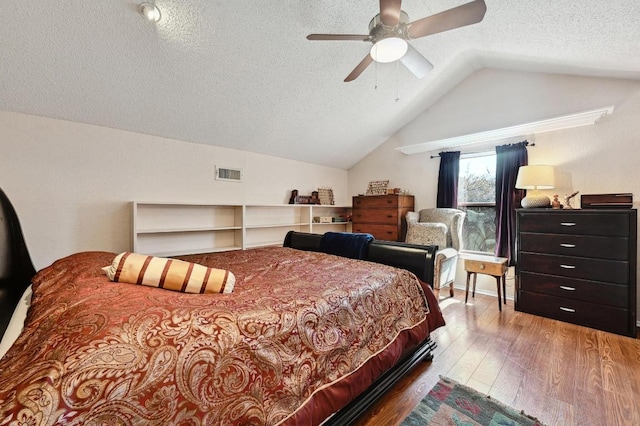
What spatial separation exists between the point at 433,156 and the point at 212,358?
4.33 m

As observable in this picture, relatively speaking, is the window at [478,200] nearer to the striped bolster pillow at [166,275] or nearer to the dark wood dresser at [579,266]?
the dark wood dresser at [579,266]

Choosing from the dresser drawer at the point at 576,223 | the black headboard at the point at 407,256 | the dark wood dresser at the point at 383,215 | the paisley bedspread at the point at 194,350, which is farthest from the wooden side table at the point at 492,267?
the paisley bedspread at the point at 194,350

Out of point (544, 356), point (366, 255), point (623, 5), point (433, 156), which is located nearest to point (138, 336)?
point (366, 255)

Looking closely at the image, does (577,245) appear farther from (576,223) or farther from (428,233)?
(428,233)

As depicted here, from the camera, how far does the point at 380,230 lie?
443 cm

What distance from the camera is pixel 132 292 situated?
3.51ft

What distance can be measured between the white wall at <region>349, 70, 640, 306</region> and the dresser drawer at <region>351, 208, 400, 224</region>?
0.65 metres

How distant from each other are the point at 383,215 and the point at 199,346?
12.6 feet

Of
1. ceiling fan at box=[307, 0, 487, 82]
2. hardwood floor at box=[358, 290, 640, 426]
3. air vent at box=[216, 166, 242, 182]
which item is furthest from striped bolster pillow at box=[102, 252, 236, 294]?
air vent at box=[216, 166, 242, 182]

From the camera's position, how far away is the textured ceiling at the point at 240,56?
193 cm

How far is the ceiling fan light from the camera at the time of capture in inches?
73.8

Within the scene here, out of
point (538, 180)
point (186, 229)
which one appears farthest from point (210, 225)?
point (538, 180)

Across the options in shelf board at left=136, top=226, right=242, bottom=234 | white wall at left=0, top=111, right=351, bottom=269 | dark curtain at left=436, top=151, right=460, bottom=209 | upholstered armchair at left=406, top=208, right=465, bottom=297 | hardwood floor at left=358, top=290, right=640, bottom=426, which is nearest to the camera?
hardwood floor at left=358, top=290, right=640, bottom=426

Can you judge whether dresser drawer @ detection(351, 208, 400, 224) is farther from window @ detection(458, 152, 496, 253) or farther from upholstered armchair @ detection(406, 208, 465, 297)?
window @ detection(458, 152, 496, 253)
